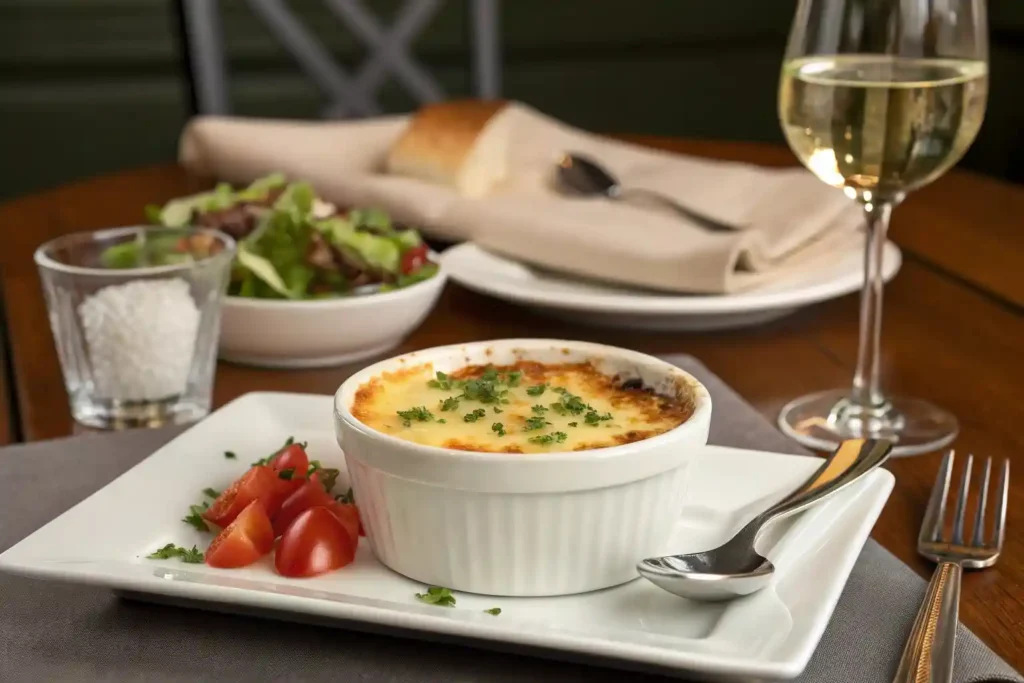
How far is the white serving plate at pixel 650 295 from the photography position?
1.36 meters

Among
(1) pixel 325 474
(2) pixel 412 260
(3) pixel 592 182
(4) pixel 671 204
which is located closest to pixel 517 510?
(1) pixel 325 474

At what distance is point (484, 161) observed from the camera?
6.23 ft

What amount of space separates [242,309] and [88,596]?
1.81 ft

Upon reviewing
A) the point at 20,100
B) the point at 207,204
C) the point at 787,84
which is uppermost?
the point at 787,84

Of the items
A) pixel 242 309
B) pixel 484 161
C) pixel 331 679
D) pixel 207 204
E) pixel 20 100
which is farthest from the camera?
pixel 20 100

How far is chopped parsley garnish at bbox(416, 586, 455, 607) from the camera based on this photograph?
2.43ft

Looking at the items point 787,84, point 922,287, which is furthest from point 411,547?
point 922,287

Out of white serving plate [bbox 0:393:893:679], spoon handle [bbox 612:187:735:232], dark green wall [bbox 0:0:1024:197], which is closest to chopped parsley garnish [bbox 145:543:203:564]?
white serving plate [bbox 0:393:893:679]

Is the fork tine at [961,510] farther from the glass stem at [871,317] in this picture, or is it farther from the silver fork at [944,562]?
the glass stem at [871,317]

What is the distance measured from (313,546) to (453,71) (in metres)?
3.86

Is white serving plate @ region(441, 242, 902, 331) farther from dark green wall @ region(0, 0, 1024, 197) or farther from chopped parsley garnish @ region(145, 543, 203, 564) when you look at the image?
dark green wall @ region(0, 0, 1024, 197)

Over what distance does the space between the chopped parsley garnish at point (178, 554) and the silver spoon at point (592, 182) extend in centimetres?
108

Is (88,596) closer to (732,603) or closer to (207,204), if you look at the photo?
(732,603)

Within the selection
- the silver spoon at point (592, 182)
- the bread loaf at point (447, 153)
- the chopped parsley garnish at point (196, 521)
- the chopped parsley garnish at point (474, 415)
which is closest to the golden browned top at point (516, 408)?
the chopped parsley garnish at point (474, 415)
